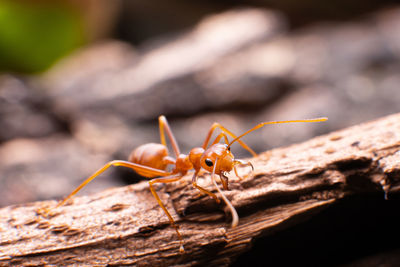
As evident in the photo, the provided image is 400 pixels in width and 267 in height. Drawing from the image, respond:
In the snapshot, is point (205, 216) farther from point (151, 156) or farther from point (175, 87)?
point (175, 87)

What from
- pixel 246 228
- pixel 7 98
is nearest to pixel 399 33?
pixel 246 228

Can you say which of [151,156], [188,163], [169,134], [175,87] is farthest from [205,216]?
[175,87]

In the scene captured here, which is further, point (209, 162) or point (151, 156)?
point (151, 156)

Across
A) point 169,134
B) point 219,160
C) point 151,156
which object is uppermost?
point 169,134

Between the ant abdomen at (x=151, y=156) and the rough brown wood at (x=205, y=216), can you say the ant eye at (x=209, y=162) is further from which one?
the ant abdomen at (x=151, y=156)

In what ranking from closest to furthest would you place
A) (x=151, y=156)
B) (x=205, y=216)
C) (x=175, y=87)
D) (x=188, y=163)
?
(x=205, y=216) < (x=188, y=163) < (x=151, y=156) < (x=175, y=87)

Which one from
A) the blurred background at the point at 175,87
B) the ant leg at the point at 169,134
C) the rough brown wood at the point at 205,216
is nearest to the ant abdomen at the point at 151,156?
the ant leg at the point at 169,134

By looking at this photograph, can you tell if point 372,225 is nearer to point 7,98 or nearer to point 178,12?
point 7,98
